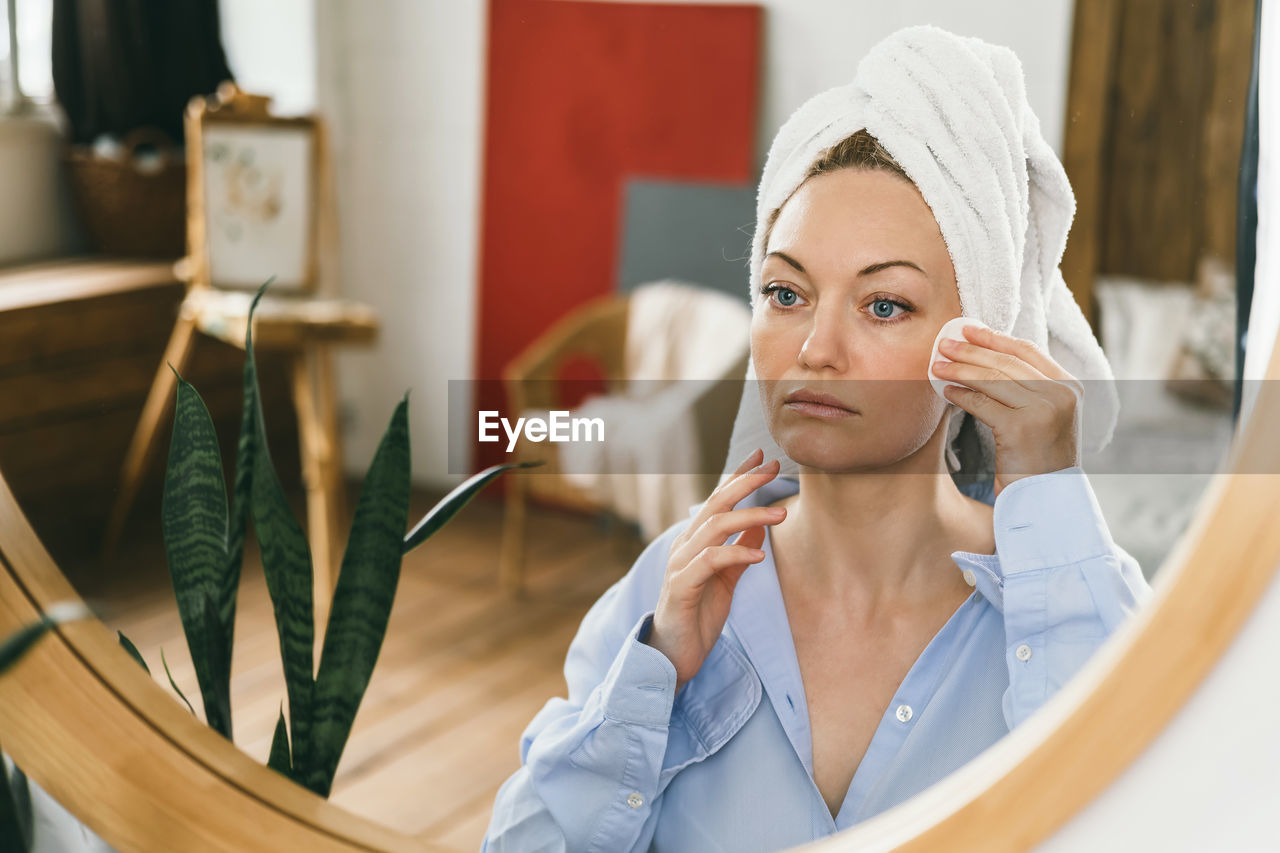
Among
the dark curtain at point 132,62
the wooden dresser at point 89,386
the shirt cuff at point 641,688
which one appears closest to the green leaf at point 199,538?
the shirt cuff at point 641,688

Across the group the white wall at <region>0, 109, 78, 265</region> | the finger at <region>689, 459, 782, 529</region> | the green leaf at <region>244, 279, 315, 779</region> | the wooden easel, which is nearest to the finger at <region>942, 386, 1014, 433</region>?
the finger at <region>689, 459, 782, 529</region>

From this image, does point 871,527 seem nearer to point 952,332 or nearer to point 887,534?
point 887,534

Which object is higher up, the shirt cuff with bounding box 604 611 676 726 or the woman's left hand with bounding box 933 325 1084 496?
the woman's left hand with bounding box 933 325 1084 496

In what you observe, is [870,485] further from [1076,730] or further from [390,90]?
[390,90]

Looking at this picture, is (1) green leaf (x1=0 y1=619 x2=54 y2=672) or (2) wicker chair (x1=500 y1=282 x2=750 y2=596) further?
(2) wicker chair (x1=500 y1=282 x2=750 y2=596)

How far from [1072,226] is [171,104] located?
1.69 m

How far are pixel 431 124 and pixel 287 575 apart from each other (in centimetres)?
56

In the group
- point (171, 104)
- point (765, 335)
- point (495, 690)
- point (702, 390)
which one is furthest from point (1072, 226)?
point (171, 104)

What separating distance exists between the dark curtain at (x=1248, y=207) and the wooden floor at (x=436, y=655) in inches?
30.4

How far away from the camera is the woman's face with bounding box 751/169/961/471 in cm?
50

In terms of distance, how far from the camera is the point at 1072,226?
0.52m

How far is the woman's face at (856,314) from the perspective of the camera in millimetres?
501

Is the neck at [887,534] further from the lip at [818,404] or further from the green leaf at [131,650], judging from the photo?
the green leaf at [131,650]

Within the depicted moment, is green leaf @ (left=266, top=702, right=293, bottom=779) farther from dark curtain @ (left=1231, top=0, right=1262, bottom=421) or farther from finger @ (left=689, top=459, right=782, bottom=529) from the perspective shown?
dark curtain @ (left=1231, top=0, right=1262, bottom=421)
